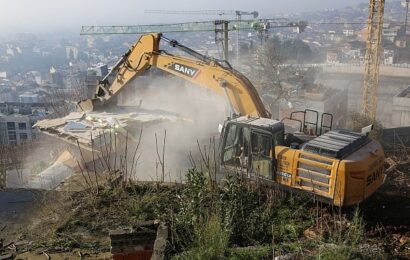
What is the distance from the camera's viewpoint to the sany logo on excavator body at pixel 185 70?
11508 mm

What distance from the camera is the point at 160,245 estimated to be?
544 cm

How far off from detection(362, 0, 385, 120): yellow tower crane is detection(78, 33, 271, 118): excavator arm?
2072 centimetres

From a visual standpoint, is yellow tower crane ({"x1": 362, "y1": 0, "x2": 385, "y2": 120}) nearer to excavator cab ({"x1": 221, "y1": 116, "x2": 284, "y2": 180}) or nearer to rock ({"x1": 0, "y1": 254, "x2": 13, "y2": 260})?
excavator cab ({"x1": 221, "y1": 116, "x2": 284, "y2": 180})

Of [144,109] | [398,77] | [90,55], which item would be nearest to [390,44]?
[398,77]

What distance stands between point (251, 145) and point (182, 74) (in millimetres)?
4451

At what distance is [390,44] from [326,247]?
80.0 m

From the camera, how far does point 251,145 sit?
8016mm

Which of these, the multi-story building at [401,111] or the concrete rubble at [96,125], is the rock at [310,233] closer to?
the concrete rubble at [96,125]

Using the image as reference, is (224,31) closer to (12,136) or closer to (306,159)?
(12,136)

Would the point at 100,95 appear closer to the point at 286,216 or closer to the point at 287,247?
the point at 286,216

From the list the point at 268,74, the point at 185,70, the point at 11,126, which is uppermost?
the point at 185,70

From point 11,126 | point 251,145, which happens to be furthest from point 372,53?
point 11,126

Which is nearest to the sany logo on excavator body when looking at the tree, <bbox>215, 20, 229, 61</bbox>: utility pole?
the tree

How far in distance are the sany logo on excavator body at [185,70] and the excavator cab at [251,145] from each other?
3430 mm
